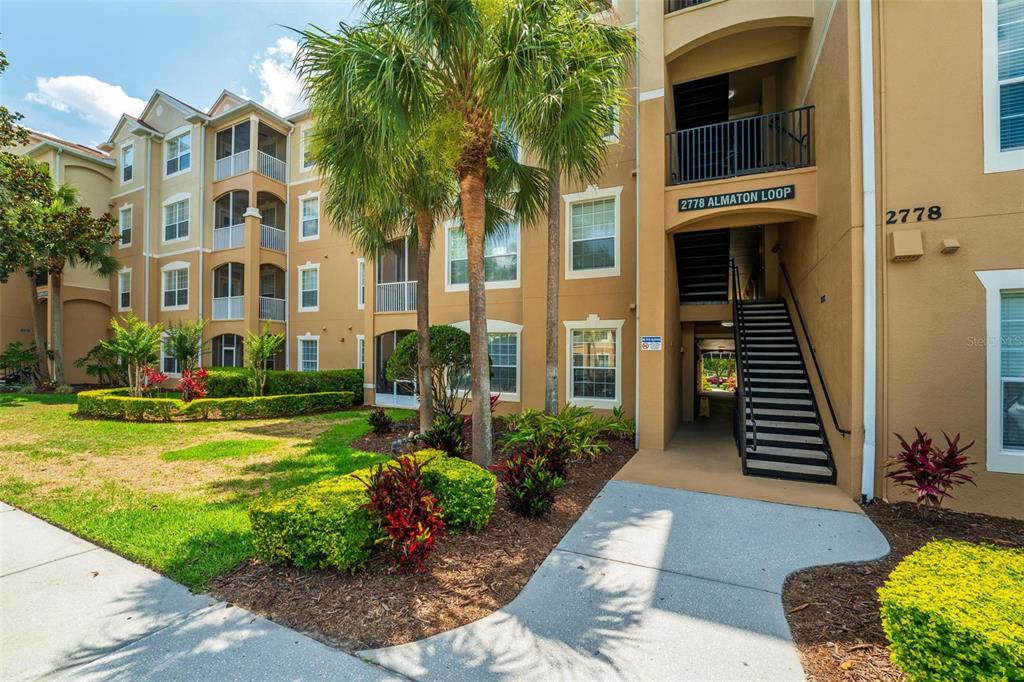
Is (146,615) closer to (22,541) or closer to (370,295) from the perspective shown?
(22,541)

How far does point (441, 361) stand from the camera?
980 cm

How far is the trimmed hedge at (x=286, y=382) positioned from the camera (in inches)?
528

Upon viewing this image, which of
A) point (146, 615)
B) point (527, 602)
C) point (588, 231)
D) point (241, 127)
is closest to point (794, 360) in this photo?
point (588, 231)

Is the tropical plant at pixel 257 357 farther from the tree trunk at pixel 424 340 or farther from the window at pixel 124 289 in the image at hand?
the window at pixel 124 289

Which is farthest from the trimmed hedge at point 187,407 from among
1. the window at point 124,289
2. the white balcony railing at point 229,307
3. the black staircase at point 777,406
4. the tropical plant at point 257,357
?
the black staircase at point 777,406

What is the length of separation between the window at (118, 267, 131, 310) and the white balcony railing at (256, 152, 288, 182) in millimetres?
9845

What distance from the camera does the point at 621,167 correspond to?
1073 centimetres

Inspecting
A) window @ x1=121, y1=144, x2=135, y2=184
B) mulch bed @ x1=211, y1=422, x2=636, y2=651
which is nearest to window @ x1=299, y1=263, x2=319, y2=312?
window @ x1=121, y1=144, x2=135, y2=184

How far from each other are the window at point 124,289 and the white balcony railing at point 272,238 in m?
9.02

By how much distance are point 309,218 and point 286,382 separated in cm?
799

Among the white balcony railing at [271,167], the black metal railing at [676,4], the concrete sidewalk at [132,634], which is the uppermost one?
the white balcony railing at [271,167]

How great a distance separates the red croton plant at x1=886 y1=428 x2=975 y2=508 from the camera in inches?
196

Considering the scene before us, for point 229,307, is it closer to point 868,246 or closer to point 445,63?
point 445,63

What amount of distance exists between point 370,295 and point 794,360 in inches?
507
